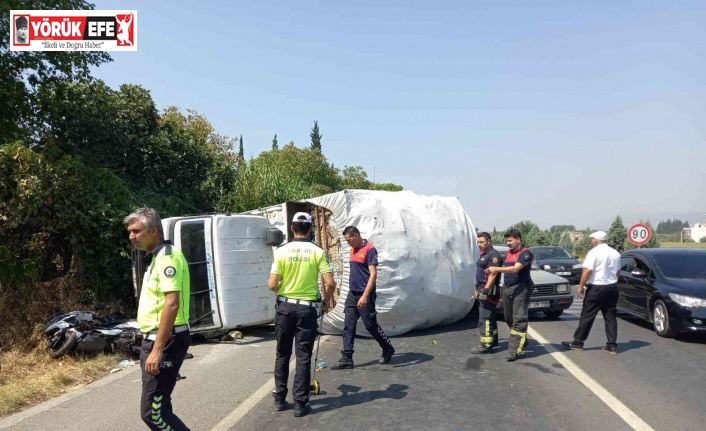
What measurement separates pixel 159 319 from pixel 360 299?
3.71 metres

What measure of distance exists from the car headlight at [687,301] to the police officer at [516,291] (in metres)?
2.83

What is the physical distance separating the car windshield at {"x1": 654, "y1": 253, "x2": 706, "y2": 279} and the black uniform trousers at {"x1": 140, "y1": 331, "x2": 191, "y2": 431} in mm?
8741

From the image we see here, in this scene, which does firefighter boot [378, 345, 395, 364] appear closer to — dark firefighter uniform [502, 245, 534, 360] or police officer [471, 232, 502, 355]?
police officer [471, 232, 502, 355]

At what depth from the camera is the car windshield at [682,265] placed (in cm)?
908

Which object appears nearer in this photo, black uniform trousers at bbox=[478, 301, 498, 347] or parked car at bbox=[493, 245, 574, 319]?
black uniform trousers at bbox=[478, 301, 498, 347]

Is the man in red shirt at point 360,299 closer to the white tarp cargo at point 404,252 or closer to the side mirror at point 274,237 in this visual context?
the white tarp cargo at point 404,252

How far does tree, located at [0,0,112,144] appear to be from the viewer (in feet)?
32.6

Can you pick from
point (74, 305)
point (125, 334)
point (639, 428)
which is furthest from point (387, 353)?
point (74, 305)

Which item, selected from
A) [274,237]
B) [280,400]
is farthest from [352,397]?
[274,237]

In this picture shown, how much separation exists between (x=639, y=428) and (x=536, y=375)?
5.99 ft

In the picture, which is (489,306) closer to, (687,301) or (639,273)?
(687,301)

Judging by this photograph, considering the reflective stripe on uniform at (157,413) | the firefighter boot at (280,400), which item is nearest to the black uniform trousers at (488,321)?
the firefighter boot at (280,400)

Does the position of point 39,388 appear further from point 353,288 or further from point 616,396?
point 616,396

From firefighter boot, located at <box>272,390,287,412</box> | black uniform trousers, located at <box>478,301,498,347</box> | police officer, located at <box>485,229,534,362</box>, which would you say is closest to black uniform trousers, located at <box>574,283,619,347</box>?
police officer, located at <box>485,229,534,362</box>
